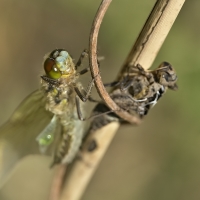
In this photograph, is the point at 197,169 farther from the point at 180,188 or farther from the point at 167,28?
the point at 167,28

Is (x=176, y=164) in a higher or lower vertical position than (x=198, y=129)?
lower

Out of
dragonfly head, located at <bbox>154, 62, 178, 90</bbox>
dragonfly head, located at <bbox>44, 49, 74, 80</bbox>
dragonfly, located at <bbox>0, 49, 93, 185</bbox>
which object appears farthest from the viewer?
dragonfly, located at <bbox>0, 49, 93, 185</bbox>

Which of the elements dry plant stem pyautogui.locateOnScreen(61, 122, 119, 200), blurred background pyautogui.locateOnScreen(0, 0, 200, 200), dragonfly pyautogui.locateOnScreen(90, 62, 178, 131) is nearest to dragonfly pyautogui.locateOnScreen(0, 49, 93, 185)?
dry plant stem pyautogui.locateOnScreen(61, 122, 119, 200)

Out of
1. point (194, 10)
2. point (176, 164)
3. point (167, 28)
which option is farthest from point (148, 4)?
point (167, 28)

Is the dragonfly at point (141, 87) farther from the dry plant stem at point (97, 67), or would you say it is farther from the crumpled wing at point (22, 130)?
the crumpled wing at point (22, 130)

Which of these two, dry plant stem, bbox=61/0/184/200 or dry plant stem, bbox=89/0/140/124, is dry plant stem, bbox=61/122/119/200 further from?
dry plant stem, bbox=89/0/140/124

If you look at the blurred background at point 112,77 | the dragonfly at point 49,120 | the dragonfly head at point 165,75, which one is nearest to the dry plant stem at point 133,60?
the dragonfly head at point 165,75
